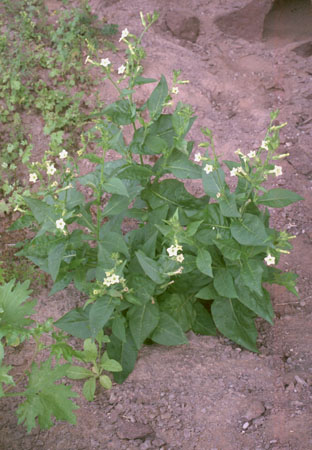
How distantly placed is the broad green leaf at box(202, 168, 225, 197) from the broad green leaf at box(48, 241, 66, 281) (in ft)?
3.02

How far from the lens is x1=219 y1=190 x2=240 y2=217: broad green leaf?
276cm

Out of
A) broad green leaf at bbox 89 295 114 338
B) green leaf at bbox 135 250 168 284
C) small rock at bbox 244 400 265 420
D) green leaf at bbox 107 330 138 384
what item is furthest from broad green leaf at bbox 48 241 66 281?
small rock at bbox 244 400 265 420

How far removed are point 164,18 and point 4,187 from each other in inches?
132

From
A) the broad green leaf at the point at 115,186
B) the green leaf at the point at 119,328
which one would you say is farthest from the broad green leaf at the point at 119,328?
the broad green leaf at the point at 115,186

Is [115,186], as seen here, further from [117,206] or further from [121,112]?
[121,112]

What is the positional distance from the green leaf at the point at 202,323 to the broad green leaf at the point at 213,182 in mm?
986

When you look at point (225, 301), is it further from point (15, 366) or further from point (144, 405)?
point (15, 366)

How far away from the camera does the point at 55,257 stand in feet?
8.91

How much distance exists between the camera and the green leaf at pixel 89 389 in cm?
310

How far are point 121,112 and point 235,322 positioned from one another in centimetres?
162

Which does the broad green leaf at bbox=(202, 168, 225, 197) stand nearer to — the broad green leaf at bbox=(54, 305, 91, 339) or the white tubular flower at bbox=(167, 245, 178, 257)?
the white tubular flower at bbox=(167, 245, 178, 257)

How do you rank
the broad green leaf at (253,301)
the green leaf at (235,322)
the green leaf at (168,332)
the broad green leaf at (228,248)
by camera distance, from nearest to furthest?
the broad green leaf at (228,248) < the broad green leaf at (253,301) < the green leaf at (168,332) < the green leaf at (235,322)

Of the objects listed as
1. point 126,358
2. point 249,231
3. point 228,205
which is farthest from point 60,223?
point 126,358

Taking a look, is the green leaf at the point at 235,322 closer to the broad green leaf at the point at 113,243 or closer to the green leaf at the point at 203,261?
the green leaf at the point at 203,261
